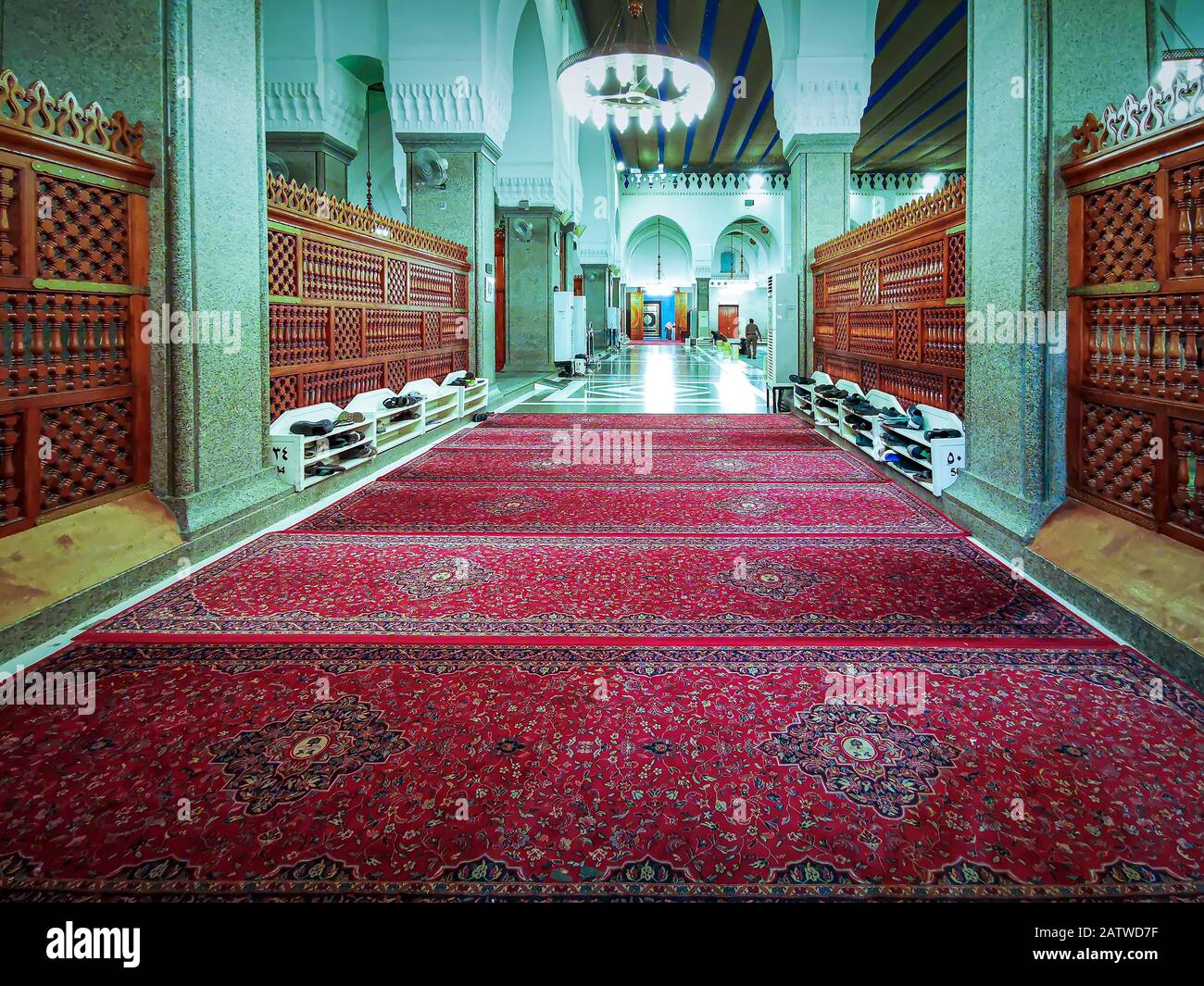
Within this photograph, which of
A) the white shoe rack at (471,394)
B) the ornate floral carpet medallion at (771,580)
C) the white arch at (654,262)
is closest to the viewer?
the ornate floral carpet medallion at (771,580)

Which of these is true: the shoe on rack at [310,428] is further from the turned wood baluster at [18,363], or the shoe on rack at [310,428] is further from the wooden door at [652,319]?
the wooden door at [652,319]

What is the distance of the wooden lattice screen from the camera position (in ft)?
15.2

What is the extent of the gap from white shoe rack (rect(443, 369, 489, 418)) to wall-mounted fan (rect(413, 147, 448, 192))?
1.93 m

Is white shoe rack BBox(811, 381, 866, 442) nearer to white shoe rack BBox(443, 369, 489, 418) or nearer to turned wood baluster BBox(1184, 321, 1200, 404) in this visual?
white shoe rack BBox(443, 369, 489, 418)

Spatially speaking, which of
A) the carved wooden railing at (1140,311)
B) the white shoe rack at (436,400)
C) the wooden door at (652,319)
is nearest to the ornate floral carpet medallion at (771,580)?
the carved wooden railing at (1140,311)

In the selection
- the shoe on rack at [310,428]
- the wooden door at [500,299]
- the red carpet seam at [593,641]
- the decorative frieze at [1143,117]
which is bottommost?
the red carpet seam at [593,641]

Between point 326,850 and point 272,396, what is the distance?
140 inches

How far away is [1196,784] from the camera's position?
166 cm

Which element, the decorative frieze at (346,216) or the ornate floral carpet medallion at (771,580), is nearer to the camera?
the ornate floral carpet medallion at (771,580)

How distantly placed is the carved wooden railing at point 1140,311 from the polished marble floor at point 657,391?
5661 mm

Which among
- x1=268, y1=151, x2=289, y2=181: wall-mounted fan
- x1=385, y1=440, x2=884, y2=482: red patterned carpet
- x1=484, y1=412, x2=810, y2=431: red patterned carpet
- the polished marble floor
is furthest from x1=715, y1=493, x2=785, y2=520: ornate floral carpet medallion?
x1=268, y1=151, x2=289, y2=181: wall-mounted fan

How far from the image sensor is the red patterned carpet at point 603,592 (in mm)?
2541

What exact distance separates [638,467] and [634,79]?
5.88 meters
